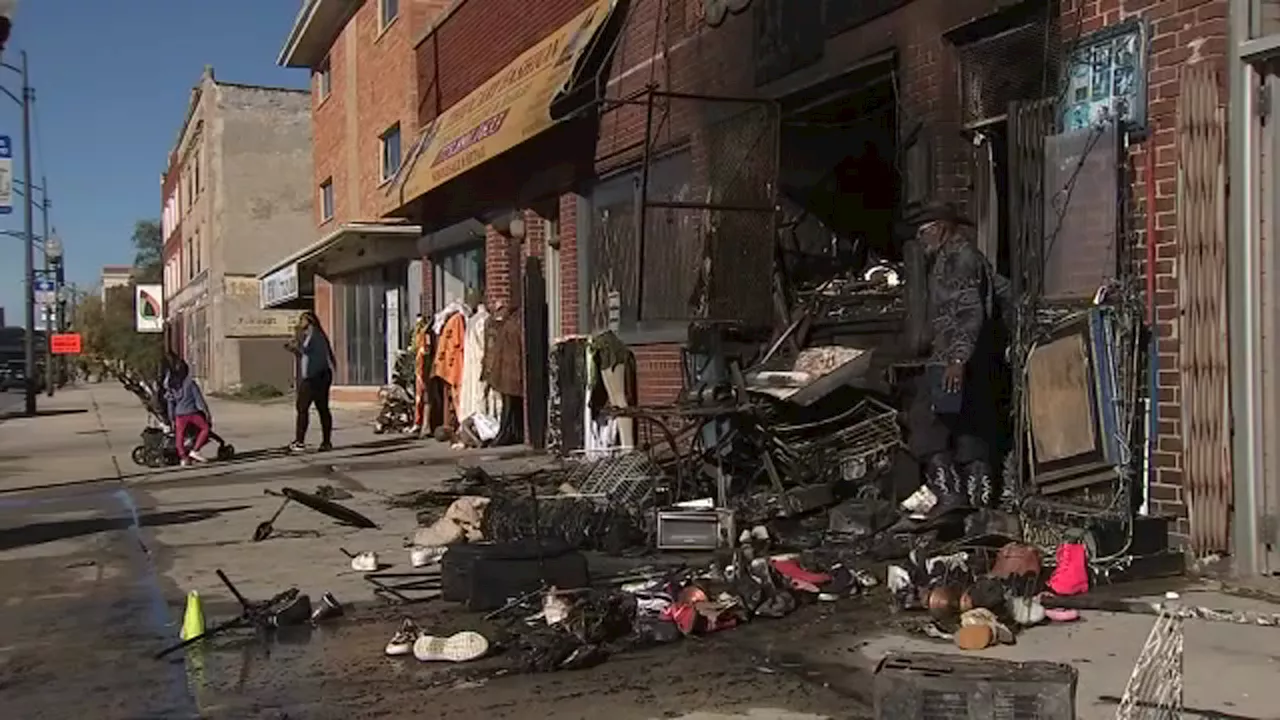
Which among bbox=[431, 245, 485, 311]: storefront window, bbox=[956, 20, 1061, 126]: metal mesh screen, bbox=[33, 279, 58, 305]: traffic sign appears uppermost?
bbox=[33, 279, 58, 305]: traffic sign

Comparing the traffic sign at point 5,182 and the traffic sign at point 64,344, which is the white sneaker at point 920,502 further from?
the traffic sign at point 64,344

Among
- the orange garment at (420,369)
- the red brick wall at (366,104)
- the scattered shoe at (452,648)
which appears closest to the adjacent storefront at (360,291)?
the red brick wall at (366,104)

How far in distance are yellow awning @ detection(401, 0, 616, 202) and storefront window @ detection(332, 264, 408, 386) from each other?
24.3 ft

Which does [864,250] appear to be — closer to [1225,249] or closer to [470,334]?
[1225,249]

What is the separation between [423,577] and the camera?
795 cm

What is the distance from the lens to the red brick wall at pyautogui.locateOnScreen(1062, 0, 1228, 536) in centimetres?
666

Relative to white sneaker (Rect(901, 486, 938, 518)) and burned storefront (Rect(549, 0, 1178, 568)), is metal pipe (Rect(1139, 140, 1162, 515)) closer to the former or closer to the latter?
burned storefront (Rect(549, 0, 1178, 568))

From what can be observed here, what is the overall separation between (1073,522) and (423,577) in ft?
12.2

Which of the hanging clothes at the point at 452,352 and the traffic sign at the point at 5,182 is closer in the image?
the hanging clothes at the point at 452,352

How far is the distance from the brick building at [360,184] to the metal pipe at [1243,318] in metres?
17.1

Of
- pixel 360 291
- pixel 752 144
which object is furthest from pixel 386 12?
pixel 752 144

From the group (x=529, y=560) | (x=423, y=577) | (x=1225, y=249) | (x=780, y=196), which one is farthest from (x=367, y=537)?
(x=1225, y=249)

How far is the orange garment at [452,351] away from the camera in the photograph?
56.9 ft

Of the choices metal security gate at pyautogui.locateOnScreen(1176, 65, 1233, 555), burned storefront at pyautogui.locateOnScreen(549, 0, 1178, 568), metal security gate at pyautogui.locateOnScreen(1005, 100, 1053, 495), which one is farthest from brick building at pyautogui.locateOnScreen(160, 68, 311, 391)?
metal security gate at pyautogui.locateOnScreen(1176, 65, 1233, 555)
